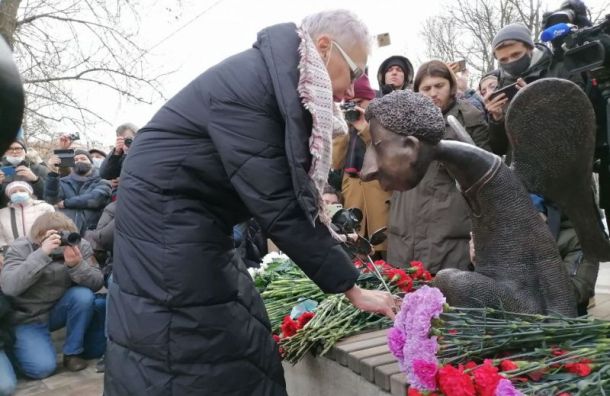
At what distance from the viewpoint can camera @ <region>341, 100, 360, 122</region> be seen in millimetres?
3344

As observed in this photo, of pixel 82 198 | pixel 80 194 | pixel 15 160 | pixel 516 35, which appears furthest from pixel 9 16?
pixel 516 35

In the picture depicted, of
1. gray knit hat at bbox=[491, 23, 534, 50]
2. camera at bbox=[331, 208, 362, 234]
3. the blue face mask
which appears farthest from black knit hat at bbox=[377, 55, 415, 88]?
the blue face mask

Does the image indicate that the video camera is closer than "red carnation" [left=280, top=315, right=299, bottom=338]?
Yes

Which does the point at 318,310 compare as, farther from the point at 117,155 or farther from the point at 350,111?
the point at 117,155

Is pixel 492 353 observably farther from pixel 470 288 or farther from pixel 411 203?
pixel 411 203

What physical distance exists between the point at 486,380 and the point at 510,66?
5.82 ft

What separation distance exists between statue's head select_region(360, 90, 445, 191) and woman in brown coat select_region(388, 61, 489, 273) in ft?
2.20

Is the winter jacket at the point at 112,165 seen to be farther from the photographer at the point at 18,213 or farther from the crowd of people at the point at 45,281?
the photographer at the point at 18,213

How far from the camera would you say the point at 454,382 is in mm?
1504

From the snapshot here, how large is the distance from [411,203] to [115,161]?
3.09 meters

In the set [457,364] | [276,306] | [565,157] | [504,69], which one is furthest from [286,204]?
[504,69]

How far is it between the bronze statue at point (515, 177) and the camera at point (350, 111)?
145 cm

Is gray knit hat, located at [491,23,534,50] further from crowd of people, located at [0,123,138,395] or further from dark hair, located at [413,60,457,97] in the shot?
crowd of people, located at [0,123,138,395]

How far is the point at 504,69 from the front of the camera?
2.81 m
